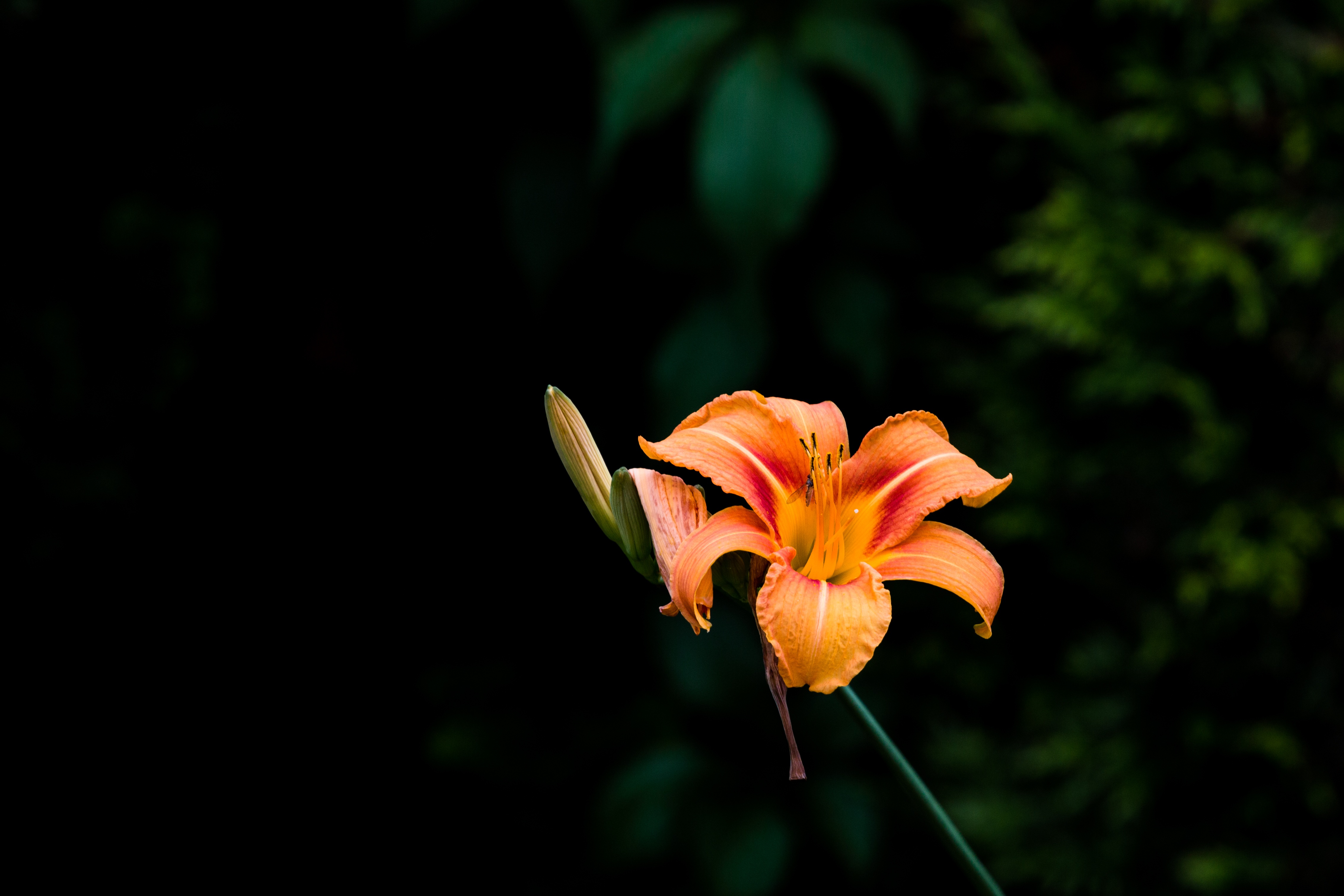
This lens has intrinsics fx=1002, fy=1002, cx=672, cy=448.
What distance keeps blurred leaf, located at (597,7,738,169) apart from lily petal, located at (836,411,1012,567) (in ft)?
2.39

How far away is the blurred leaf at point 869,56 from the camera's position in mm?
1214

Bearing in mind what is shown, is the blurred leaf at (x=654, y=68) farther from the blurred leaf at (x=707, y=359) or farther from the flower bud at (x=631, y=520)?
the flower bud at (x=631, y=520)

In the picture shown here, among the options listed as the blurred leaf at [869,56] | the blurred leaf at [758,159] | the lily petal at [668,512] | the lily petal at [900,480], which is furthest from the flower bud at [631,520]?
the blurred leaf at [869,56]

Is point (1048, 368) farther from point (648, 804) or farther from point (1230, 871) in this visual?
point (648, 804)

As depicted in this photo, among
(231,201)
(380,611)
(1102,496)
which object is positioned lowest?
(1102,496)

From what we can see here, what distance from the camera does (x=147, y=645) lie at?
1.75 metres

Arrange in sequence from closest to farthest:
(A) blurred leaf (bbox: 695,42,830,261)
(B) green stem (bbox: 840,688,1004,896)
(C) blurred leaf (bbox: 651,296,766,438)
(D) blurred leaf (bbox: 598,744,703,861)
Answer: (B) green stem (bbox: 840,688,1004,896)
(A) blurred leaf (bbox: 695,42,830,261)
(C) blurred leaf (bbox: 651,296,766,438)
(D) blurred leaf (bbox: 598,744,703,861)

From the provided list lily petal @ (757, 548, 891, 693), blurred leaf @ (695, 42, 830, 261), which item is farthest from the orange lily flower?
blurred leaf @ (695, 42, 830, 261)

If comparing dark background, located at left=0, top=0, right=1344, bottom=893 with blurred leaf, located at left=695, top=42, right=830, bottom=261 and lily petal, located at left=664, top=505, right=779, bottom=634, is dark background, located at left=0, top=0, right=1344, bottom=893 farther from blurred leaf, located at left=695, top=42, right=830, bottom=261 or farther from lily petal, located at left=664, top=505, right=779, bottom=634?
lily petal, located at left=664, top=505, right=779, bottom=634

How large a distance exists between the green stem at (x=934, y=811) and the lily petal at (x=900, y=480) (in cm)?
13

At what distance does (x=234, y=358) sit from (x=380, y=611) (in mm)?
509

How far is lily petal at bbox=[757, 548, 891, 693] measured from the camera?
0.43 m

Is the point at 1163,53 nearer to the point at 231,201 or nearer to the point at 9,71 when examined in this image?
the point at 231,201

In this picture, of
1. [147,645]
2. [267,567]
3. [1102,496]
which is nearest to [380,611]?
[267,567]
